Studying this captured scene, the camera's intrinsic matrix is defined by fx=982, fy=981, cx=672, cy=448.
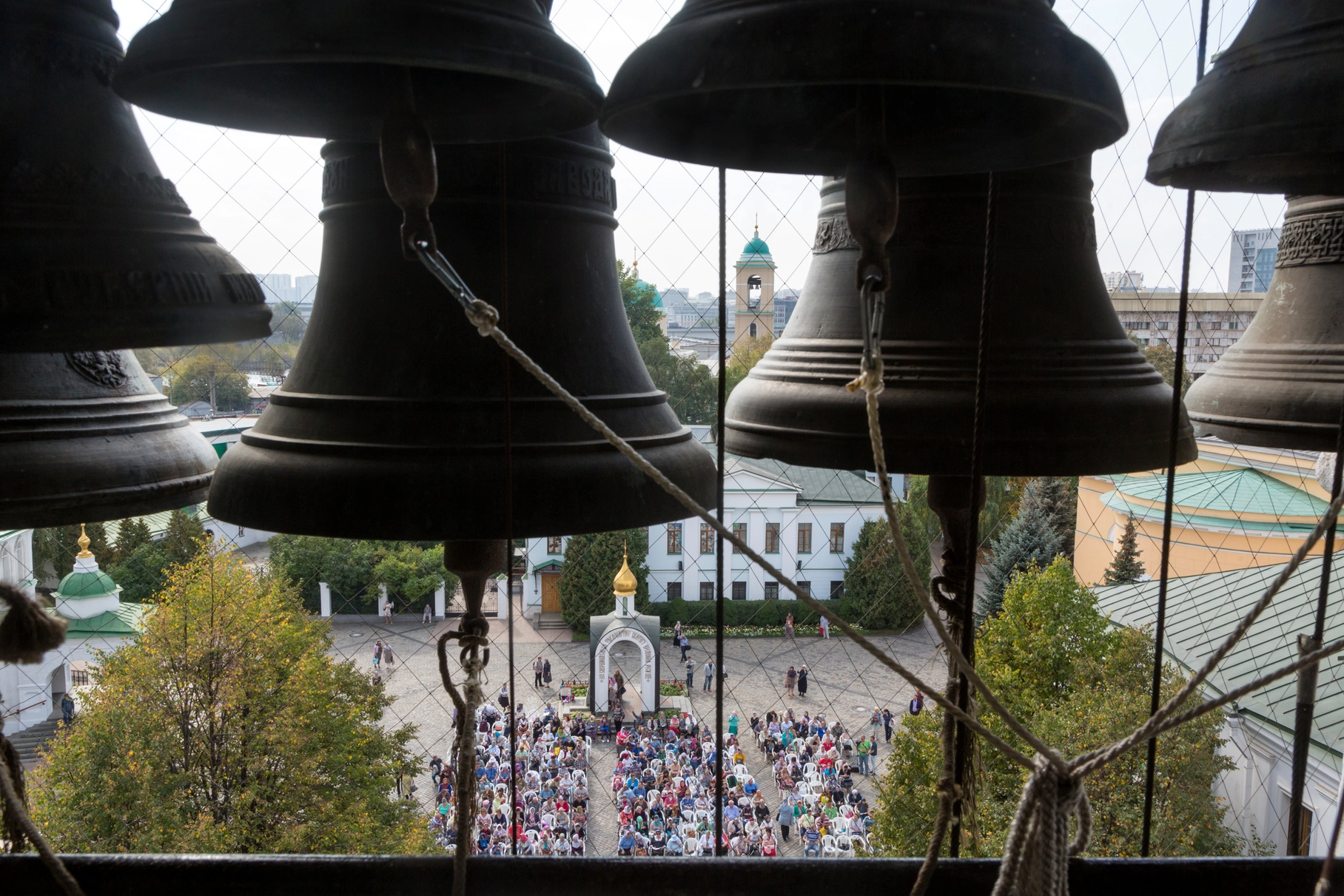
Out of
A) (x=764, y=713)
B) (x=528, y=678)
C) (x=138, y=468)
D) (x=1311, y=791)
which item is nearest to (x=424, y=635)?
(x=528, y=678)

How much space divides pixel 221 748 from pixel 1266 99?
1043 cm

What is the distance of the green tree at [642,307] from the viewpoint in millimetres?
7281

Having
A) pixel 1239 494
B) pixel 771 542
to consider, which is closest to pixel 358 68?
pixel 1239 494

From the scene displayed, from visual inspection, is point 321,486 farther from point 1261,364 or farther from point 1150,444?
point 1261,364

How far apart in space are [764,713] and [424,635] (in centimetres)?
566

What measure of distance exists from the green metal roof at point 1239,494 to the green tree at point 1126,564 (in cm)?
177

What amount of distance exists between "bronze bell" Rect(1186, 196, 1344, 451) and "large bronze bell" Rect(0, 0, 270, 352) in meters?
1.62

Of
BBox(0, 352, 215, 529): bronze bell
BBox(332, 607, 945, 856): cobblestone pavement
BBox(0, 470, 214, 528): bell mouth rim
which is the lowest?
BBox(332, 607, 945, 856): cobblestone pavement

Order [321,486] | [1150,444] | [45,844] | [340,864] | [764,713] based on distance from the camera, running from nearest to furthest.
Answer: [45,844]
[340,864]
[321,486]
[1150,444]
[764,713]

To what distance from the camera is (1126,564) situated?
1438 centimetres

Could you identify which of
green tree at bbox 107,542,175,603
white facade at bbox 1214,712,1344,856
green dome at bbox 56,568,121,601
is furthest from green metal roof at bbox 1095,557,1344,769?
green tree at bbox 107,542,175,603

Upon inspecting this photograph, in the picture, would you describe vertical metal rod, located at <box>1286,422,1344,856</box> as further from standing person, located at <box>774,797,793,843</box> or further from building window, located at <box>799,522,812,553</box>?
building window, located at <box>799,522,812,553</box>

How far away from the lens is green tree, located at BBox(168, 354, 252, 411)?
685 cm

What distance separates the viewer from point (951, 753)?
1034 mm
